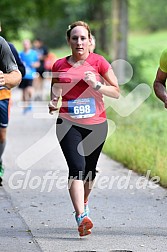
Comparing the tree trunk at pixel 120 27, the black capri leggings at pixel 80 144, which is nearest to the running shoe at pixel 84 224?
the black capri leggings at pixel 80 144

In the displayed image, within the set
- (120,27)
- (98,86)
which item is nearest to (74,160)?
(98,86)

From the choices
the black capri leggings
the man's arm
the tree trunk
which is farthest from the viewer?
the tree trunk

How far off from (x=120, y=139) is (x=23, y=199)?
456 centimetres

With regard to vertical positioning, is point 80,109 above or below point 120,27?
above

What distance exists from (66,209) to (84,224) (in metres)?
1.57

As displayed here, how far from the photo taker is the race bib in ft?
23.5

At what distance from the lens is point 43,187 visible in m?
9.96

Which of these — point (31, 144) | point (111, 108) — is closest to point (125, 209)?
point (31, 144)

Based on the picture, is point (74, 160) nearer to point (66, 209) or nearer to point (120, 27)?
point (66, 209)

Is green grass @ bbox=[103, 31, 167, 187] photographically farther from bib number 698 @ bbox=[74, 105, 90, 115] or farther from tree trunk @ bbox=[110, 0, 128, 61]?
tree trunk @ bbox=[110, 0, 128, 61]

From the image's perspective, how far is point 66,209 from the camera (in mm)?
8461

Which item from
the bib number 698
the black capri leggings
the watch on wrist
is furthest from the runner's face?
the black capri leggings

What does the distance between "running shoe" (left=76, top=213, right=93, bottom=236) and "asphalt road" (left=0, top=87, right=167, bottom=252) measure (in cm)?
8

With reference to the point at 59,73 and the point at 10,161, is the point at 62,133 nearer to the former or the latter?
the point at 59,73
